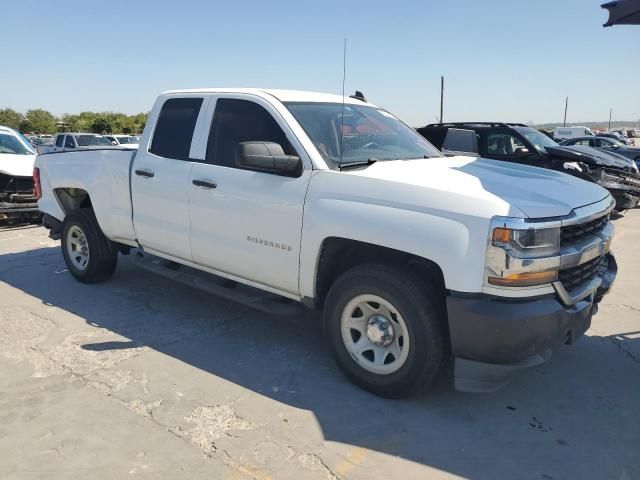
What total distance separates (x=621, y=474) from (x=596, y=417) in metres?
Answer: 0.58

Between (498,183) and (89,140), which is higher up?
(498,183)

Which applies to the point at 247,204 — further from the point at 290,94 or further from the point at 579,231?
the point at 579,231

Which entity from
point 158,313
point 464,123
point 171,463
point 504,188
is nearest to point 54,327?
point 158,313

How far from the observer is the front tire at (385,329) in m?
3.20

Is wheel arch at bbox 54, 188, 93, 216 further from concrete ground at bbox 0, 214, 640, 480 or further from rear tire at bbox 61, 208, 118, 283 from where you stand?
concrete ground at bbox 0, 214, 640, 480

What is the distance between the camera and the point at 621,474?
276cm

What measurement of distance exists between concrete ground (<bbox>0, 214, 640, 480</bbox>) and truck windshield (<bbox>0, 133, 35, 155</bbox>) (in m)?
6.40

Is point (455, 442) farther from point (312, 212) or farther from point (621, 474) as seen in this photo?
point (312, 212)

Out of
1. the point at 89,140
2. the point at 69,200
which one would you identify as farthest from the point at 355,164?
the point at 89,140

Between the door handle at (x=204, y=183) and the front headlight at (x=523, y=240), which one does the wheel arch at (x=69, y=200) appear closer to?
the door handle at (x=204, y=183)

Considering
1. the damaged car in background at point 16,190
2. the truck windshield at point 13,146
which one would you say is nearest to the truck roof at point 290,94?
the damaged car in background at point 16,190

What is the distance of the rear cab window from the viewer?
15.1ft

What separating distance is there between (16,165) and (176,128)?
6.25 m

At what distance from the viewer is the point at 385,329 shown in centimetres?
342
